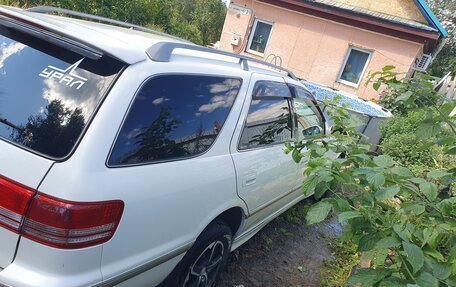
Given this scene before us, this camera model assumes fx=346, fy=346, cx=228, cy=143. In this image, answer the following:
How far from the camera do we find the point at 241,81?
257 cm

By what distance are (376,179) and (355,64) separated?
38.0 ft

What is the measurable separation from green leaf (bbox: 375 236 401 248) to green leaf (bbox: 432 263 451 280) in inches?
6.9

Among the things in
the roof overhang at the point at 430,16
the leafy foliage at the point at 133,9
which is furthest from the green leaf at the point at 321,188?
the roof overhang at the point at 430,16

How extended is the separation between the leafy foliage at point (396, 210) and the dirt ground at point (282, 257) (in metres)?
1.68

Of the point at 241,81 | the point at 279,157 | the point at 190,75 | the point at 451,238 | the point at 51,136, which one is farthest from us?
the point at 279,157

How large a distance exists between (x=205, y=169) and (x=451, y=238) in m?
1.30

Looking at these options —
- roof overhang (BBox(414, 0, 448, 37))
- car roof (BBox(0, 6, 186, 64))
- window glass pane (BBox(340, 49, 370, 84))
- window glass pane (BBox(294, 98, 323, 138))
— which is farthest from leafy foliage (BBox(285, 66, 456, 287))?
roof overhang (BBox(414, 0, 448, 37))

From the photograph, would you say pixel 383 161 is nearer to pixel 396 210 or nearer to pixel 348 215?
pixel 396 210

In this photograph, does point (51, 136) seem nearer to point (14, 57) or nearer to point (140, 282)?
point (14, 57)

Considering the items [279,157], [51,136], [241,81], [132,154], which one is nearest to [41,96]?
[51,136]

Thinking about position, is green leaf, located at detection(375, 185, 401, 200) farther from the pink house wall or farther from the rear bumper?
the pink house wall

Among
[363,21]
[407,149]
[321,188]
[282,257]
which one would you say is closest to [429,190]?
[321,188]

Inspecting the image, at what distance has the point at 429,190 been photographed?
4.98 feet

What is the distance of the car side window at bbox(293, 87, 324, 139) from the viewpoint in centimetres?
353
